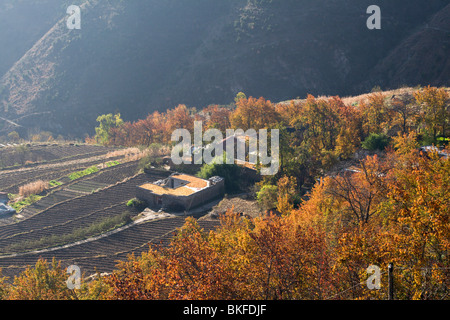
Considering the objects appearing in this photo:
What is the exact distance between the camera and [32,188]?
41.6 metres

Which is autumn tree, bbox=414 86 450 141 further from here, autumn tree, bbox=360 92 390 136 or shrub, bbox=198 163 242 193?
shrub, bbox=198 163 242 193

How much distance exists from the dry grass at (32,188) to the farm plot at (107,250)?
1243 centimetres

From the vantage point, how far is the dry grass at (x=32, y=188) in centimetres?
4116

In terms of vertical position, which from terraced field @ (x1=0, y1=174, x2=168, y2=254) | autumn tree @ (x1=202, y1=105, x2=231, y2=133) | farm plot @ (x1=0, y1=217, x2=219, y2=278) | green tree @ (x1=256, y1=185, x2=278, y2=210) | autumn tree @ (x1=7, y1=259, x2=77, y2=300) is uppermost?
autumn tree @ (x1=202, y1=105, x2=231, y2=133)

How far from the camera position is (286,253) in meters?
17.0

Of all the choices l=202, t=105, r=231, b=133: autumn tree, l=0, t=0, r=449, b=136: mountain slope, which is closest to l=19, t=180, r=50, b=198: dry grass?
l=202, t=105, r=231, b=133: autumn tree

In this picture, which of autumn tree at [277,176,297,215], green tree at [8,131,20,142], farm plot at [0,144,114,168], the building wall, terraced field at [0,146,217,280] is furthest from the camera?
green tree at [8,131,20,142]

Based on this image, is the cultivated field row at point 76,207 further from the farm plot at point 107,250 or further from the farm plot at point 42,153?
the farm plot at point 42,153

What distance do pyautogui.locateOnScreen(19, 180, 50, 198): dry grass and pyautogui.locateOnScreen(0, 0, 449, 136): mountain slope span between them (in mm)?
56894

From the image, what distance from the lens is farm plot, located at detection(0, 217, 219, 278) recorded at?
2894cm

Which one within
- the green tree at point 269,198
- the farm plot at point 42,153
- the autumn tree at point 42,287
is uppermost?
the farm plot at point 42,153

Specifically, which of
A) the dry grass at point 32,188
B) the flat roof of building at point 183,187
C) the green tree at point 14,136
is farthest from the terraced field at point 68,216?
the green tree at point 14,136

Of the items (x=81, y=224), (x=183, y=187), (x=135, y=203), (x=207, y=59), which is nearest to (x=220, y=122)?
(x=183, y=187)

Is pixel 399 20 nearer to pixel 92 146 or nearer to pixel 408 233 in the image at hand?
pixel 92 146
